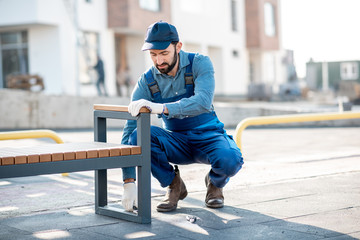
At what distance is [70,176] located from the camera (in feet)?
24.4

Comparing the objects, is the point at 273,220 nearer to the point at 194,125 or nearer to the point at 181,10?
the point at 194,125

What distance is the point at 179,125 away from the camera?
16.7ft

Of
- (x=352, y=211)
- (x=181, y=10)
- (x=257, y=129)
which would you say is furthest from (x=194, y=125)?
(x=181, y=10)

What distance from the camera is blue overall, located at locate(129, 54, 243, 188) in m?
4.85

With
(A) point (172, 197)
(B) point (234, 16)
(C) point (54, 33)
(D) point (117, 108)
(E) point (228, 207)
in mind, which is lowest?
(E) point (228, 207)

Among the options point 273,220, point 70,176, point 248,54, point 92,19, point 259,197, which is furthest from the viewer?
point 248,54

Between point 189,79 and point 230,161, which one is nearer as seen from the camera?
point 230,161

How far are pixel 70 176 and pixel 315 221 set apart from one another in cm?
374

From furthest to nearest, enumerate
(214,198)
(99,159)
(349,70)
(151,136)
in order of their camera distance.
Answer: (349,70)
(214,198)
(151,136)
(99,159)

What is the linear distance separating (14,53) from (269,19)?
2386 centimetres

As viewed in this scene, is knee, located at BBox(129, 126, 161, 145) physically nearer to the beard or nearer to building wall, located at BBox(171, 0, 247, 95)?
the beard

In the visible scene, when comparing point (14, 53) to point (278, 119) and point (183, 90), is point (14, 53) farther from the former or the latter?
point (183, 90)

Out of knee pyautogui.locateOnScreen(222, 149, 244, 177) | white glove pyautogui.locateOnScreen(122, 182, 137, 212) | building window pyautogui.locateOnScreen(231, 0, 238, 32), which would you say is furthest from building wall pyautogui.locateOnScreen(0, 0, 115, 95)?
knee pyautogui.locateOnScreen(222, 149, 244, 177)

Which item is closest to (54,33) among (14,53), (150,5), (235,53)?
(14,53)
